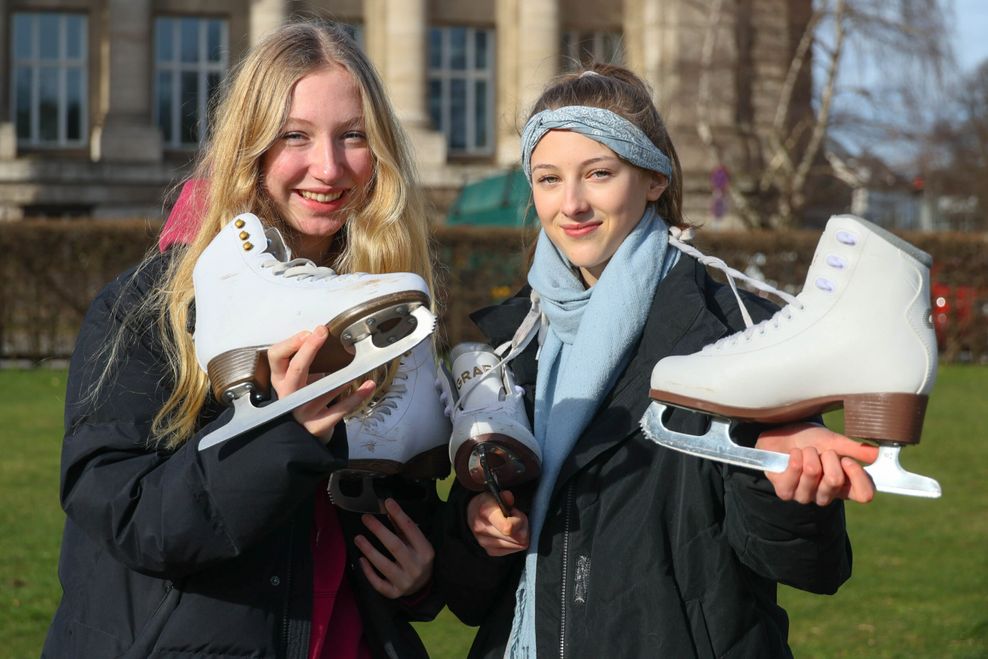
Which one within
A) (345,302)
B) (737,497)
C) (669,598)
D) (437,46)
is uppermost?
(437,46)

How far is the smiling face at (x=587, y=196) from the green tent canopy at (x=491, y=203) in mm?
19883

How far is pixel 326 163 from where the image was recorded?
325cm

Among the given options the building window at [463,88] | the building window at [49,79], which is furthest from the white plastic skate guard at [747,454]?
the building window at [49,79]

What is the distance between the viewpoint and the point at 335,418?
2.81 metres

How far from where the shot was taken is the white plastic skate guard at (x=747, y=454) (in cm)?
266

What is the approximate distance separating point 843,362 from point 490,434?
0.83 m

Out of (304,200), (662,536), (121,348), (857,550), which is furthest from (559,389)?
(857,550)

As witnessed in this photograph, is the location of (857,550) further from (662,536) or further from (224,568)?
(224,568)

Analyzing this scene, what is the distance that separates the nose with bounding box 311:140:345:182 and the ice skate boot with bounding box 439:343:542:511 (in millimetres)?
575

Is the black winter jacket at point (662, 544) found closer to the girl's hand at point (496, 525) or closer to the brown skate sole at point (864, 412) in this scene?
the girl's hand at point (496, 525)

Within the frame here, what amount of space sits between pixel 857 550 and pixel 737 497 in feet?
19.4

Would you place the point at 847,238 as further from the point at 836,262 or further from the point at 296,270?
the point at 296,270

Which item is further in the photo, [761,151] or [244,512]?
[761,151]

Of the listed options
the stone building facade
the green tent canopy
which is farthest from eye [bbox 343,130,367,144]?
the stone building facade
